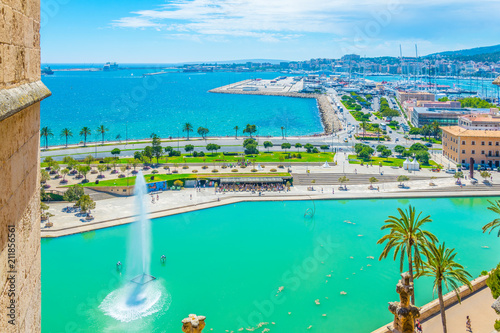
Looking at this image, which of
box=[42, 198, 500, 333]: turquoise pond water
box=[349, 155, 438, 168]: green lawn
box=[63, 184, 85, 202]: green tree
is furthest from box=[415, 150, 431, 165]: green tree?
box=[63, 184, 85, 202]: green tree

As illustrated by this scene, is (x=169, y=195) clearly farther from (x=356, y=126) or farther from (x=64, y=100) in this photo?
(x=64, y=100)

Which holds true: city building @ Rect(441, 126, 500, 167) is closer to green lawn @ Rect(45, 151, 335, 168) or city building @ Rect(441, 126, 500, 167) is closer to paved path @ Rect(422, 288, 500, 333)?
green lawn @ Rect(45, 151, 335, 168)

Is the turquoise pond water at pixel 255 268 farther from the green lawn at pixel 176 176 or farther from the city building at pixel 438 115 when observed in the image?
the city building at pixel 438 115

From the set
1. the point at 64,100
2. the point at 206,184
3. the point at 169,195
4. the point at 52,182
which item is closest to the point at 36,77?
the point at 169,195

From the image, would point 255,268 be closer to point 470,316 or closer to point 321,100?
point 470,316

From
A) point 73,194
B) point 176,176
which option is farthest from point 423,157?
point 73,194

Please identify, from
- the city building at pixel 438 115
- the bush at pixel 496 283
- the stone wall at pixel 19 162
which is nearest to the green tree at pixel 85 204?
the bush at pixel 496 283

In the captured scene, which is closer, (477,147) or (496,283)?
(496,283)
